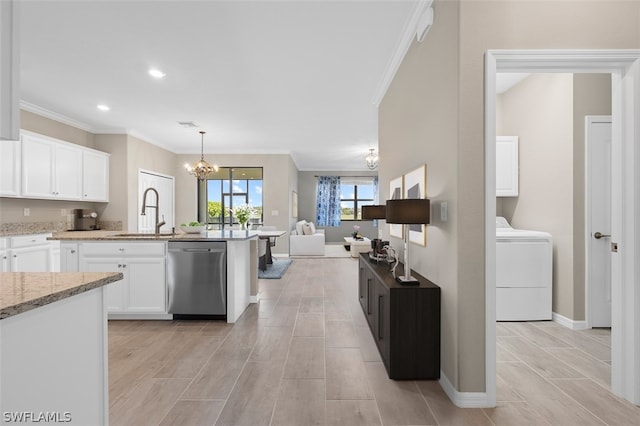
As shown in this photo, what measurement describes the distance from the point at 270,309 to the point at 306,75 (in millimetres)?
2852

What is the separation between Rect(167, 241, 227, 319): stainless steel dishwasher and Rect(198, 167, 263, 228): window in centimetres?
535

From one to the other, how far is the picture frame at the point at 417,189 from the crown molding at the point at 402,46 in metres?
1.18

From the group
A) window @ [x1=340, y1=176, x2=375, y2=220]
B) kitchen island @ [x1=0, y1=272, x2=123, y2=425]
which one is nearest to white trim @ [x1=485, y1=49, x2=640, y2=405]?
kitchen island @ [x1=0, y1=272, x2=123, y2=425]

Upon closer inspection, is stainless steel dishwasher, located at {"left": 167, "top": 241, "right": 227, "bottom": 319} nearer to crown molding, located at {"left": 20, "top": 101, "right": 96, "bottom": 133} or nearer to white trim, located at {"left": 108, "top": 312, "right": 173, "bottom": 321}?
white trim, located at {"left": 108, "top": 312, "right": 173, "bottom": 321}

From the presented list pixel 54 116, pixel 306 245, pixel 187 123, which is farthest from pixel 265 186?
pixel 54 116

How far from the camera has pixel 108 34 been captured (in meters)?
2.92

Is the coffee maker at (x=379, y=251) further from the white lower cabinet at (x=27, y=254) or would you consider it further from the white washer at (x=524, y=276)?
the white lower cabinet at (x=27, y=254)

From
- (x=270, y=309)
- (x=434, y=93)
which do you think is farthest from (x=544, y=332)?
(x=270, y=309)

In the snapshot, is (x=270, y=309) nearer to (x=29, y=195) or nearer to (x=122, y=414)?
(x=122, y=414)

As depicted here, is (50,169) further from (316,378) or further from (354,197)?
(354,197)

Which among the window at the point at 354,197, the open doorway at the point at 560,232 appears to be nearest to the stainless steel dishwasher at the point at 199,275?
the open doorway at the point at 560,232

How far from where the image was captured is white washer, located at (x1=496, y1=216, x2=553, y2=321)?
11.1ft

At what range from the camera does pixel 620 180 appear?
2045 mm

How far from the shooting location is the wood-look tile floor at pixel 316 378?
73.3 inches
